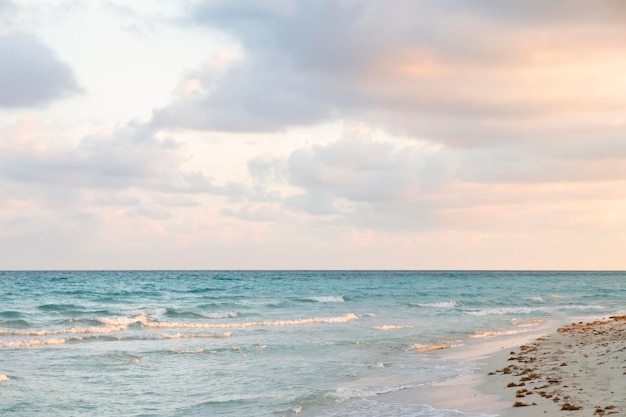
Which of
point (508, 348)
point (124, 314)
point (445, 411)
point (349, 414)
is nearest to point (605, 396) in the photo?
point (445, 411)

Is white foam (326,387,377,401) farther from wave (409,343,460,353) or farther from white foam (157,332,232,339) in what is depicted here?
white foam (157,332,232,339)

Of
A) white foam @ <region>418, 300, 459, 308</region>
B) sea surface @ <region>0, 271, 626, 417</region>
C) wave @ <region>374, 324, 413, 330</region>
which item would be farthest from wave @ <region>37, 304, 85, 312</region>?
white foam @ <region>418, 300, 459, 308</region>

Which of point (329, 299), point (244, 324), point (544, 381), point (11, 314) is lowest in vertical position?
point (244, 324)

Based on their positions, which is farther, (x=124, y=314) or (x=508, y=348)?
(x=124, y=314)

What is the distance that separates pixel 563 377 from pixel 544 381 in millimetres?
524

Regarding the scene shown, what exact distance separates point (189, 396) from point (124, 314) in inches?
980

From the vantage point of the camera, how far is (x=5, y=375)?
20.1 metres

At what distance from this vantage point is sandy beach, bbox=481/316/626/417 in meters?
13.4

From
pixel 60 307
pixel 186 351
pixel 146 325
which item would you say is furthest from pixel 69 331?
pixel 60 307

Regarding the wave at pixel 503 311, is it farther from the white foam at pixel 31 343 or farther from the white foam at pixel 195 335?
the white foam at pixel 31 343

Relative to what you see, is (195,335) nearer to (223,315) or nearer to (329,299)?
(223,315)

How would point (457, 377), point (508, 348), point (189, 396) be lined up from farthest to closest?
point (508, 348)
point (457, 377)
point (189, 396)

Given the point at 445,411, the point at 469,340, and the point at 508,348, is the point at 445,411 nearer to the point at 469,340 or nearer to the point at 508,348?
the point at 508,348

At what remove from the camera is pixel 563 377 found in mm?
16750
